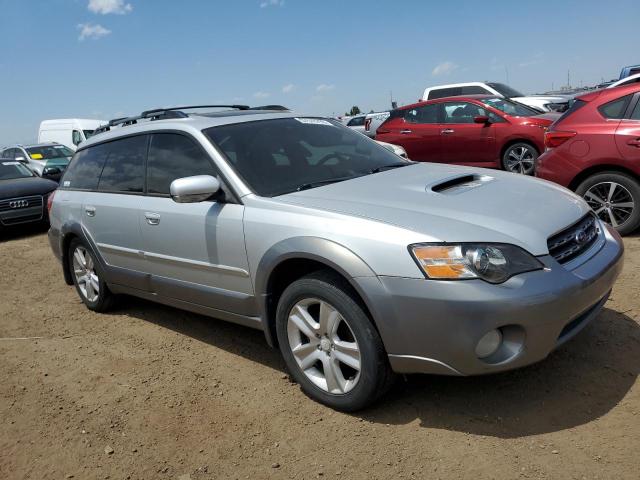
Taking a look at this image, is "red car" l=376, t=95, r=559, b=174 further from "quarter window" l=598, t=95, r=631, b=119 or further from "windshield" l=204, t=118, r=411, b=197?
"windshield" l=204, t=118, r=411, b=197

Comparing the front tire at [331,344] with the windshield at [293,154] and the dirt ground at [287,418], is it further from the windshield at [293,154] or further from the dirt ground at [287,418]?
the windshield at [293,154]

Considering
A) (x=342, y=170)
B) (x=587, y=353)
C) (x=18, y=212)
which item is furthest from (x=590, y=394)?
(x=18, y=212)

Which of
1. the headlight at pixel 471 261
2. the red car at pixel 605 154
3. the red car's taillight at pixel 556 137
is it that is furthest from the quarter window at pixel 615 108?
the headlight at pixel 471 261

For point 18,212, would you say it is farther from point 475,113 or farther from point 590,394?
point 590,394

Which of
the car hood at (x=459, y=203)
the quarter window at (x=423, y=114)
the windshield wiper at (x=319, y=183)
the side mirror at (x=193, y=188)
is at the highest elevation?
the side mirror at (x=193, y=188)

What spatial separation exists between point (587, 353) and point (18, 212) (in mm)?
9250

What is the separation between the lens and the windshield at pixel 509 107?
979cm

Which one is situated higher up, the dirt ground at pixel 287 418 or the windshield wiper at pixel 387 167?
the windshield wiper at pixel 387 167

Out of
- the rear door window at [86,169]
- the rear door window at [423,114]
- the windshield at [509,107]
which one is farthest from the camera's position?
the rear door window at [423,114]

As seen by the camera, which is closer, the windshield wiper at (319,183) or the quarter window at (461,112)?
the windshield wiper at (319,183)

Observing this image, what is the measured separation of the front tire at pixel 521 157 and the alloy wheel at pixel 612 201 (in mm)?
3715

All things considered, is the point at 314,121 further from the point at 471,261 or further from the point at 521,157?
the point at 521,157

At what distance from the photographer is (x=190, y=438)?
3.03 m

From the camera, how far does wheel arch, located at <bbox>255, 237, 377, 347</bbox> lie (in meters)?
2.80
